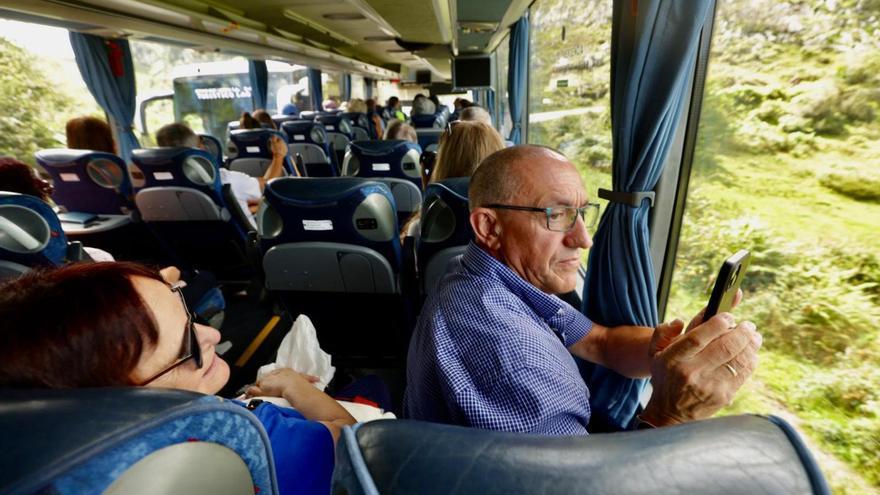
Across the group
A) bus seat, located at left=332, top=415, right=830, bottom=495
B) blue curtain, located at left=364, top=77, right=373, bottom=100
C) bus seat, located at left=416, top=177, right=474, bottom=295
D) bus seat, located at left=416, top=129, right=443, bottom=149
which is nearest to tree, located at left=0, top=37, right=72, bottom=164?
bus seat, located at left=416, top=129, right=443, bottom=149

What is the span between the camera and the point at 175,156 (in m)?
3.21

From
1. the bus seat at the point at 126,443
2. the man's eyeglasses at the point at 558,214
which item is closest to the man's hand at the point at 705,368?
the man's eyeglasses at the point at 558,214

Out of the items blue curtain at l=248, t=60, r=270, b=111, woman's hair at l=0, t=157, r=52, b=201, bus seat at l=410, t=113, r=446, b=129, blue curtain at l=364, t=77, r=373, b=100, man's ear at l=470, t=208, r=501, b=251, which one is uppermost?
blue curtain at l=364, t=77, r=373, b=100

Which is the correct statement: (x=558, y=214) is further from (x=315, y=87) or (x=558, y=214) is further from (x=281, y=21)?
(x=315, y=87)

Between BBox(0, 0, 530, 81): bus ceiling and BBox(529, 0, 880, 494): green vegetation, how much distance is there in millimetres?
3766

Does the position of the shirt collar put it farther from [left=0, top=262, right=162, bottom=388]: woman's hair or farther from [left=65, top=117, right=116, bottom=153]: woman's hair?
[left=65, top=117, right=116, bottom=153]: woman's hair

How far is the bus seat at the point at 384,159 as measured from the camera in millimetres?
4309

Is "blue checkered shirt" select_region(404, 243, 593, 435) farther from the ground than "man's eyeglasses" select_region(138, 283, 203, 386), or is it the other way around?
"man's eyeglasses" select_region(138, 283, 203, 386)

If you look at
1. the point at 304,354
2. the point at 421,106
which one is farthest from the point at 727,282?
the point at 421,106

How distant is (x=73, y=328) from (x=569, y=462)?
786 mm

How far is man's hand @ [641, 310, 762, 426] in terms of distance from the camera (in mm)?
975

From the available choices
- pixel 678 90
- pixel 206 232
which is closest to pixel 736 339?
pixel 678 90

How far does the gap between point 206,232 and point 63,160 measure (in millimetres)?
1166

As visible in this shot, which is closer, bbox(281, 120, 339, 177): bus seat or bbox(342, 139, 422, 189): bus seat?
bbox(342, 139, 422, 189): bus seat
